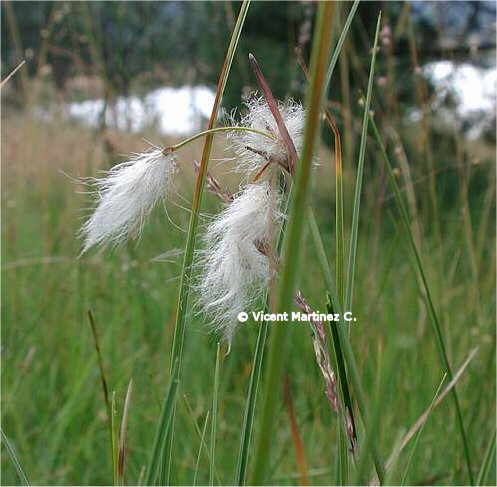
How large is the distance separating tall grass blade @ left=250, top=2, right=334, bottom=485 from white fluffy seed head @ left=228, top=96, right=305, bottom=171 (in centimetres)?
15

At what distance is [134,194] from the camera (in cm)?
38

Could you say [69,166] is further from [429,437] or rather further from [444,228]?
[429,437]

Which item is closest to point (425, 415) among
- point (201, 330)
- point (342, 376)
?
point (342, 376)

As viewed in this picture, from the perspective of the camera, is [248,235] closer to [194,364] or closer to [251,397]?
[251,397]

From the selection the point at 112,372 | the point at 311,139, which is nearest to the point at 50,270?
the point at 112,372

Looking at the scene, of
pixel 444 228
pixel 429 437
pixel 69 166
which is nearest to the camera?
pixel 429 437

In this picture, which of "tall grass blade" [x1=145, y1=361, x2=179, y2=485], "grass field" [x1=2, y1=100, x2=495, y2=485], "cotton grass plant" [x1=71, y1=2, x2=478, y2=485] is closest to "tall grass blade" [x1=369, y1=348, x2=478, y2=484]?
"cotton grass plant" [x1=71, y1=2, x2=478, y2=485]

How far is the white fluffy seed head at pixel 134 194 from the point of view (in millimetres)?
377

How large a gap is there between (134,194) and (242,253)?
0.24 feet

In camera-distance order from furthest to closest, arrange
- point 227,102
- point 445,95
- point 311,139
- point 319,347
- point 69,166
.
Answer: point 227,102
point 69,166
point 445,95
point 319,347
point 311,139

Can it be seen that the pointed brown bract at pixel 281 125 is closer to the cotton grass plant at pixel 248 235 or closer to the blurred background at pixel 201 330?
the cotton grass plant at pixel 248 235

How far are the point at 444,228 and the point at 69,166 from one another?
121cm

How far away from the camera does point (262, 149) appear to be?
37 centimetres

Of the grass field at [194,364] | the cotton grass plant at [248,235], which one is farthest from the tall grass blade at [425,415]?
the grass field at [194,364]
